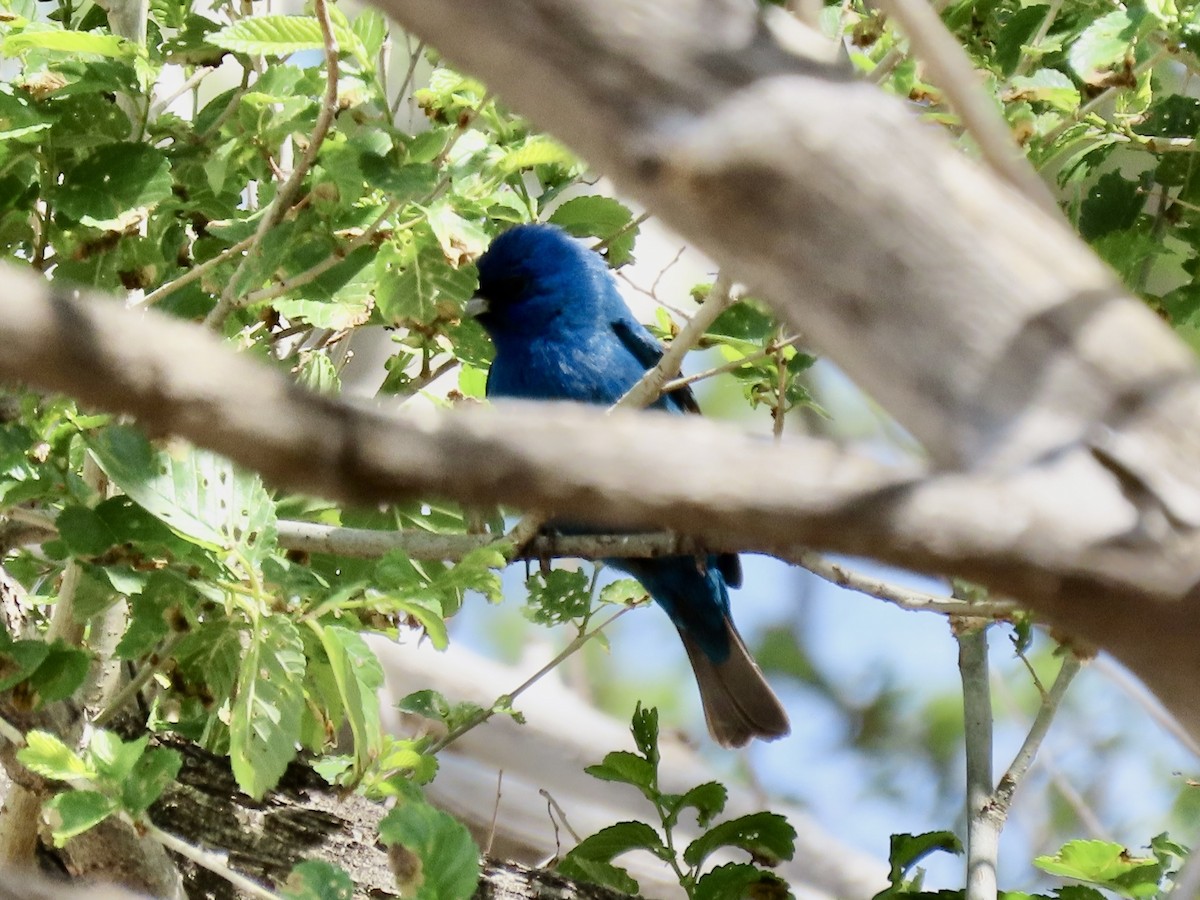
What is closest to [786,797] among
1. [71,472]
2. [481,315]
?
[481,315]

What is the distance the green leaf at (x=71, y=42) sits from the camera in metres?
2.39

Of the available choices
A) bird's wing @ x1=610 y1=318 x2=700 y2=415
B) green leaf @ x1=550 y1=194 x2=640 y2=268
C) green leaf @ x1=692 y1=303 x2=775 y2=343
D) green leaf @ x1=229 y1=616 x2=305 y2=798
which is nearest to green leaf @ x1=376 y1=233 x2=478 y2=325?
green leaf @ x1=550 y1=194 x2=640 y2=268

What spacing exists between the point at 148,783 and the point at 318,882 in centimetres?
34

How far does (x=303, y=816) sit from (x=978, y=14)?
78.2 inches

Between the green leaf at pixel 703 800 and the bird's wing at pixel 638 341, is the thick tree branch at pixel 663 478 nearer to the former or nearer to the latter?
the green leaf at pixel 703 800

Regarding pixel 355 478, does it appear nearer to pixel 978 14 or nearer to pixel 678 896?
pixel 978 14

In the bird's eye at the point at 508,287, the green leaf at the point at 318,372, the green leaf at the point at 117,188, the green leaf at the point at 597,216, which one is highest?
the bird's eye at the point at 508,287

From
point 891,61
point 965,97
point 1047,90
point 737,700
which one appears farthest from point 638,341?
point 965,97

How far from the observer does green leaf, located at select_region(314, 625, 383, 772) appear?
190cm

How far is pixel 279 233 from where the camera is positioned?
2406 mm

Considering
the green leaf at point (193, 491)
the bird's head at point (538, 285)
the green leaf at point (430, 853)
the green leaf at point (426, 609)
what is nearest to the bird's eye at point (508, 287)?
the bird's head at point (538, 285)

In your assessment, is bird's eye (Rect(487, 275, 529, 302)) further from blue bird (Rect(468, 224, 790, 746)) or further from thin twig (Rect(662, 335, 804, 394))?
thin twig (Rect(662, 335, 804, 394))

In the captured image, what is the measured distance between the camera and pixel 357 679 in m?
1.92

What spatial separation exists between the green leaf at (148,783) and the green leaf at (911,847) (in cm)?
129
